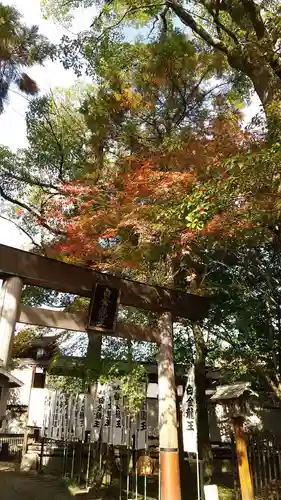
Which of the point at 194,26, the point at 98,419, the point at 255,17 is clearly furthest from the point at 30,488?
the point at 255,17

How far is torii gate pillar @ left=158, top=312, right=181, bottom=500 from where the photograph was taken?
7535 millimetres

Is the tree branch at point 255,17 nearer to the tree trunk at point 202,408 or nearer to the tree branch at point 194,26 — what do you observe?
the tree branch at point 194,26

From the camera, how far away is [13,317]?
7062 millimetres

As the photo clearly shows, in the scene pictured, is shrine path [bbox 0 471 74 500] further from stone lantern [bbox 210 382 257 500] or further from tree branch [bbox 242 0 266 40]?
tree branch [bbox 242 0 266 40]

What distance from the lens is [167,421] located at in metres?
8.12

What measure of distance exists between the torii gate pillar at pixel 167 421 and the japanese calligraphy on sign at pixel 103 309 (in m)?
1.49

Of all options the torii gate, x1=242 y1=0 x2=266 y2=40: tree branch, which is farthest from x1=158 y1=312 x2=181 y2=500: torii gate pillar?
x1=242 y1=0 x2=266 y2=40: tree branch

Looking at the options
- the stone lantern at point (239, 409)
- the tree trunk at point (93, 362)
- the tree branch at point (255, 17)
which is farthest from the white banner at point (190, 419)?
the tree branch at point (255, 17)

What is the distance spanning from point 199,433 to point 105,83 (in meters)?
11.8

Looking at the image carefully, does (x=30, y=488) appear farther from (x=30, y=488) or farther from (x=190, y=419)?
(x=190, y=419)

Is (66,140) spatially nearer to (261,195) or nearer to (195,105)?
(195,105)

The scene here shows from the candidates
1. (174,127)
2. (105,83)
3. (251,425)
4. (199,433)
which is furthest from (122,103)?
(251,425)

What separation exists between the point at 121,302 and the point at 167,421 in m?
2.78

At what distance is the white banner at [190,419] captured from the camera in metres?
8.02
